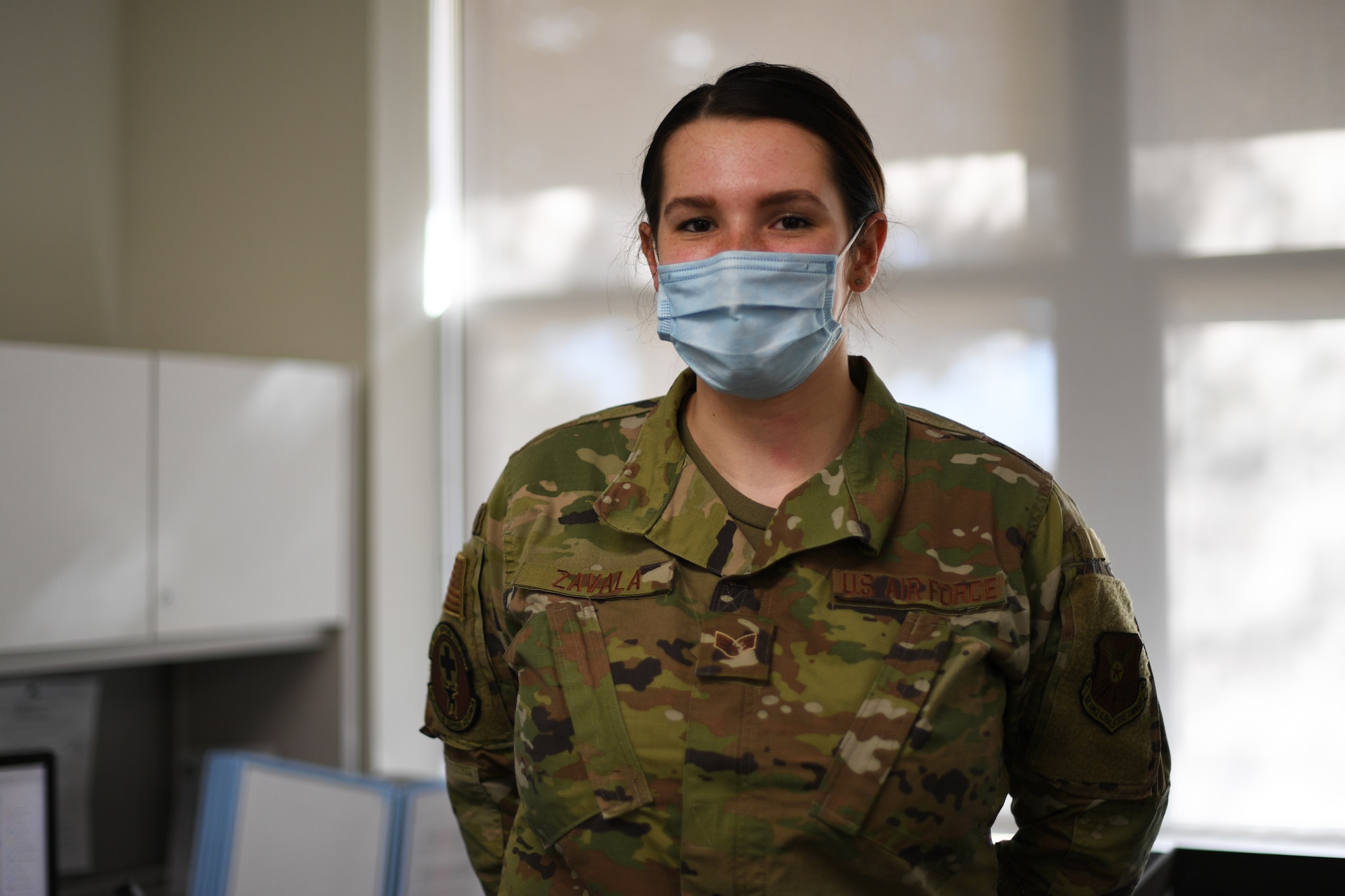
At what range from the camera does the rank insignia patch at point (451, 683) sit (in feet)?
4.25

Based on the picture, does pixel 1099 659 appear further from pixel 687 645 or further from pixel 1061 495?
pixel 687 645

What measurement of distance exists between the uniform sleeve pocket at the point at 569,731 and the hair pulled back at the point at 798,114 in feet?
1.52

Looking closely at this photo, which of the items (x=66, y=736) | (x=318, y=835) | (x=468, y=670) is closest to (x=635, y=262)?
(x=468, y=670)

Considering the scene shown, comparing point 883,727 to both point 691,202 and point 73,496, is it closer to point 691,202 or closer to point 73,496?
point 691,202

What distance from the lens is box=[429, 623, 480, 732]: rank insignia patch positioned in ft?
4.25

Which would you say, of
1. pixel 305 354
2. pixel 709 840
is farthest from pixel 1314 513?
pixel 305 354

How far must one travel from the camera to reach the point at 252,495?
2.13 meters

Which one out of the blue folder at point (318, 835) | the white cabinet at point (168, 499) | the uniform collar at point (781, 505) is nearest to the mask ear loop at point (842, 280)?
the uniform collar at point (781, 505)

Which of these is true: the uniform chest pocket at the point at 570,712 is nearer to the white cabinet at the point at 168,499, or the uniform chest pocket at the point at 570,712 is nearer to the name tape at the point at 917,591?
the name tape at the point at 917,591

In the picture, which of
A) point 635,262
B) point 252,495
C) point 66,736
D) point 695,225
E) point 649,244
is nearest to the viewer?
point 695,225

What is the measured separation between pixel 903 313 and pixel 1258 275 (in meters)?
0.64

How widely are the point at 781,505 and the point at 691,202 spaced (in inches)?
12.9

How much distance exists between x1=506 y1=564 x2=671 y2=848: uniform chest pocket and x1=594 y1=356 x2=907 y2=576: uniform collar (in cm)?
6

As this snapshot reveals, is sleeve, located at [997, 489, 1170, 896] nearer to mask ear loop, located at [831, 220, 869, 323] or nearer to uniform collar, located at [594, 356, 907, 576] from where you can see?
uniform collar, located at [594, 356, 907, 576]
